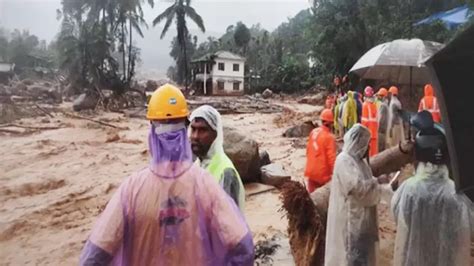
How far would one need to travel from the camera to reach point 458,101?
2.11 m

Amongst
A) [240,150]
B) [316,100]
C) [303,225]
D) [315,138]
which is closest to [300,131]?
[240,150]

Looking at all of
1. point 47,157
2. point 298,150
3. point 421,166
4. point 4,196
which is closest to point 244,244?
point 421,166

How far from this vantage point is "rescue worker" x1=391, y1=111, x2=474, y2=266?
3.05 m

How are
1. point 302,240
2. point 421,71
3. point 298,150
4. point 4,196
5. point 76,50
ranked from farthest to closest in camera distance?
point 76,50 < point 298,150 < point 4,196 < point 421,71 < point 302,240

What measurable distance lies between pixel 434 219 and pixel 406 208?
19 cm

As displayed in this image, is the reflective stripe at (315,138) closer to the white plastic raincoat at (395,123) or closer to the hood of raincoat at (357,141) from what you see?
the hood of raincoat at (357,141)

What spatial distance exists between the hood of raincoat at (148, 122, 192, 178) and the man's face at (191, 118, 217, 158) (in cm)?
63

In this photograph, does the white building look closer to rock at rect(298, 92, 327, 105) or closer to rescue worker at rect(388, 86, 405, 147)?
rock at rect(298, 92, 327, 105)

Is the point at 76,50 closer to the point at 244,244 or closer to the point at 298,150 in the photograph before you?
the point at 298,150

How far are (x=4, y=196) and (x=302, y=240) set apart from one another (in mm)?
7536

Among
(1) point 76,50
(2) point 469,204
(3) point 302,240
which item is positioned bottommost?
(3) point 302,240

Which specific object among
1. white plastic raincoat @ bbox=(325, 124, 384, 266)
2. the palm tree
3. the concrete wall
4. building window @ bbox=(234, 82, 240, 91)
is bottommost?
white plastic raincoat @ bbox=(325, 124, 384, 266)

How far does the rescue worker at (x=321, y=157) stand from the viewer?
4.81m

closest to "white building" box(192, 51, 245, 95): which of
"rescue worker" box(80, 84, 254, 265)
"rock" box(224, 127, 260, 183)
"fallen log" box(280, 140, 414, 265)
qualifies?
"rock" box(224, 127, 260, 183)
